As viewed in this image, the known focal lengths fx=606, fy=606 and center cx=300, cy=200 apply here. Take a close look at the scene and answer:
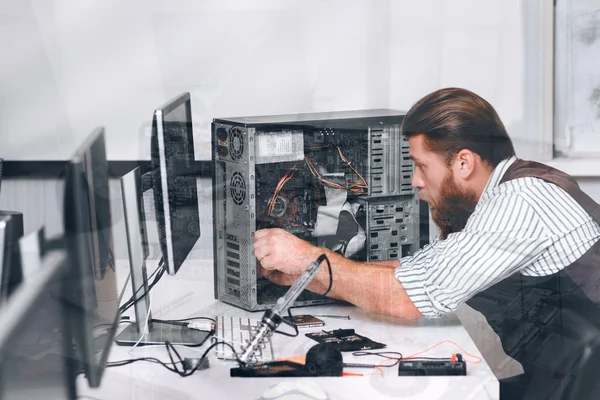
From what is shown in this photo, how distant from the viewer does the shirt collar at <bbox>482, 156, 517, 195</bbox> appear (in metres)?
1.39

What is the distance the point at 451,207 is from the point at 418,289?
8.2 inches

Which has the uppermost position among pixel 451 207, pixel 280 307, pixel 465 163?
pixel 465 163

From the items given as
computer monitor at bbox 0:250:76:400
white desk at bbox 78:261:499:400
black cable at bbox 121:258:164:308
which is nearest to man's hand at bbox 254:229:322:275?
white desk at bbox 78:261:499:400

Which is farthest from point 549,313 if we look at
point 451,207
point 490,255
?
point 451,207

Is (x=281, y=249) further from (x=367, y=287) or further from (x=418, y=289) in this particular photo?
(x=418, y=289)

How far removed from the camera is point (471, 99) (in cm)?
142

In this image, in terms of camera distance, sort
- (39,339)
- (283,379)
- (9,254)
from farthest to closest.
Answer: (283,379) → (39,339) → (9,254)

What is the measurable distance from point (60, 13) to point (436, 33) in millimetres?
871

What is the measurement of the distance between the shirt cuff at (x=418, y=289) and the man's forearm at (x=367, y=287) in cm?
1

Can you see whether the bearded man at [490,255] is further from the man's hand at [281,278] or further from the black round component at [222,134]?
the black round component at [222,134]

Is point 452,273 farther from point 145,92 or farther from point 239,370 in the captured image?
point 145,92

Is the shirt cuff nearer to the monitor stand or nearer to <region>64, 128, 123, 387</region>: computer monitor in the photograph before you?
the monitor stand

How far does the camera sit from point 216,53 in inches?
56.2

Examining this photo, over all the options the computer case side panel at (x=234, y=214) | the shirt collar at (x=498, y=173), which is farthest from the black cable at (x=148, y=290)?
the shirt collar at (x=498, y=173)
